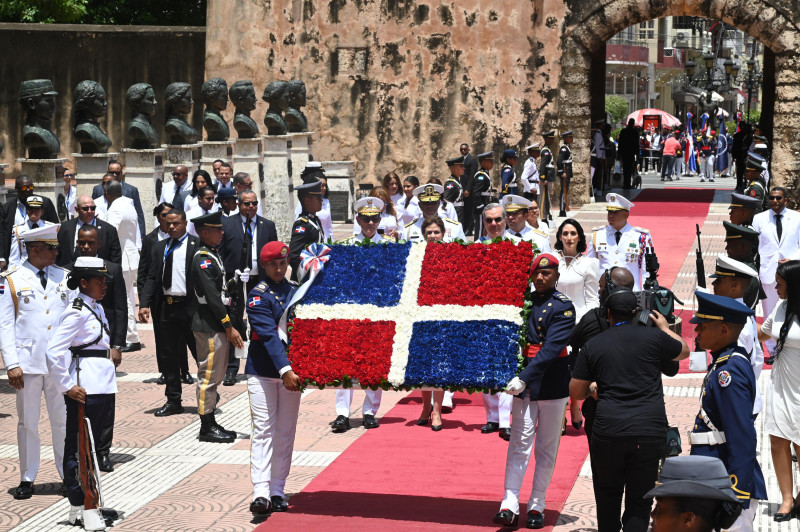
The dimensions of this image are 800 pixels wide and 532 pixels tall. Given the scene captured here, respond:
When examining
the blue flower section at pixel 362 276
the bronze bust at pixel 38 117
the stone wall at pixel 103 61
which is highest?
the stone wall at pixel 103 61

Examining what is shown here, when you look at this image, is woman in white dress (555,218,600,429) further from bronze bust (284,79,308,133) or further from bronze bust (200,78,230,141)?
bronze bust (284,79,308,133)

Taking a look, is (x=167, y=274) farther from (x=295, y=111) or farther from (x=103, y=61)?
(x=103, y=61)

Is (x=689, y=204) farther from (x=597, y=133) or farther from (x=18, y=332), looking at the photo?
(x=18, y=332)

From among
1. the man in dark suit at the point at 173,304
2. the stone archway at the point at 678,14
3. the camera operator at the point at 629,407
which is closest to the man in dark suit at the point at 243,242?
the man in dark suit at the point at 173,304

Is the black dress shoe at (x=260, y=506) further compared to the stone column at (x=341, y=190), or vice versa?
the stone column at (x=341, y=190)

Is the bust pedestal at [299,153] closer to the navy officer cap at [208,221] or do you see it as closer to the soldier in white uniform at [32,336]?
the navy officer cap at [208,221]

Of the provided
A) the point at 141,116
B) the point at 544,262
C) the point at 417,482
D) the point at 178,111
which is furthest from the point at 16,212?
the point at 544,262

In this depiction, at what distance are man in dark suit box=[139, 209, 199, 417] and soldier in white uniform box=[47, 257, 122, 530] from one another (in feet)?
8.27

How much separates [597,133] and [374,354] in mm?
24066

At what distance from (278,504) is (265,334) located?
3.91ft

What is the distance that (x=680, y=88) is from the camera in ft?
251

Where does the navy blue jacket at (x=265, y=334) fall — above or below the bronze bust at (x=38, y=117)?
below

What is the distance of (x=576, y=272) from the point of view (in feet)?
32.9

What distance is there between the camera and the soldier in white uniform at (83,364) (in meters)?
7.77
